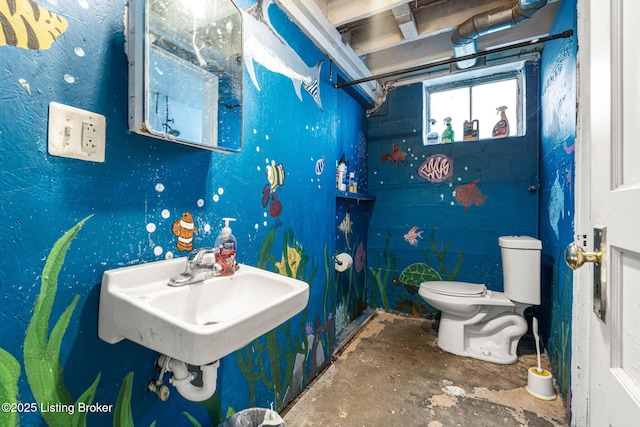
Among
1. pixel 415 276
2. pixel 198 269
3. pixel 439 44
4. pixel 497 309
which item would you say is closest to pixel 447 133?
pixel 439 44

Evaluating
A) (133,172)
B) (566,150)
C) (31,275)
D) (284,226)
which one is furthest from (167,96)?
(566,150)

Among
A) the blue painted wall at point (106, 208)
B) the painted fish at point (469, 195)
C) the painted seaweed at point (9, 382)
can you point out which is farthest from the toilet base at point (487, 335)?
the painted seaweed at point (9, 382)

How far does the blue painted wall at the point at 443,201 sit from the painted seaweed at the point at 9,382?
2.51 meters

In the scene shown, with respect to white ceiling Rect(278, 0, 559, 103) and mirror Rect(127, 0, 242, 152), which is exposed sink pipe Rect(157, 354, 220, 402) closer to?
mirror Rect(127, 0, 242, 152)

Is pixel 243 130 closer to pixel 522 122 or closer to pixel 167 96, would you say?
pixel 167 96

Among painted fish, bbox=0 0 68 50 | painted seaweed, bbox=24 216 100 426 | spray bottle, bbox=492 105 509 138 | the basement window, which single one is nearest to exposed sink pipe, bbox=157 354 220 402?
painted seaweed, bbox=24 216 100 426

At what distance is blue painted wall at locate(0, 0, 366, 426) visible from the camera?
2.01 feet

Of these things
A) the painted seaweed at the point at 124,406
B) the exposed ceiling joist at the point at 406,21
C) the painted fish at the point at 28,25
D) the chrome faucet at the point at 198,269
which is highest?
the exposed ceiling joist at the point at 406,21

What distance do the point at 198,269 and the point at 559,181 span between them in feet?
6.55

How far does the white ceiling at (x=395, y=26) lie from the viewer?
5.44 feet

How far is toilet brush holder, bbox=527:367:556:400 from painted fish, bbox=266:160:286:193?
1.82m

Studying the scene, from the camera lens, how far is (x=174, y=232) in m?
0.94

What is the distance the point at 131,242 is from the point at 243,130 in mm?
635

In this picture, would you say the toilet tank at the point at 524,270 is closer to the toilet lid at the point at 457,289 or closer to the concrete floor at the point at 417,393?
the toilet lid at the point at 457,289
